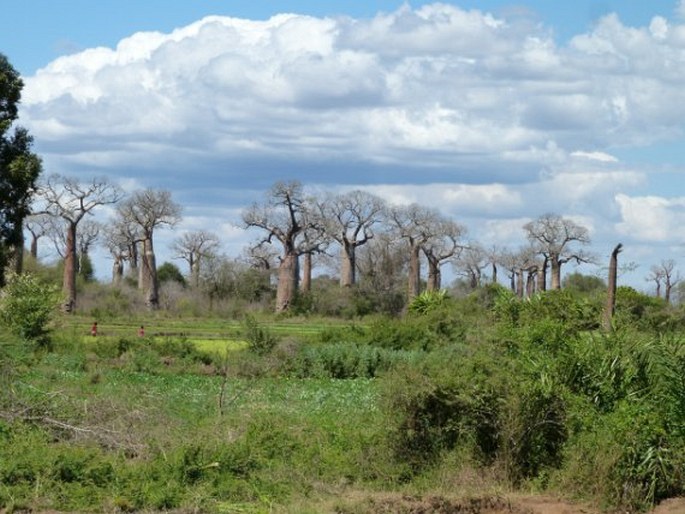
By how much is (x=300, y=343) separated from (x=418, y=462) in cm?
2009

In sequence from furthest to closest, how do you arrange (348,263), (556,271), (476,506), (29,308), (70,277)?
1. (556,271)
2. (348,263)
3. (70,277)
4. (29,308)
5. (476,506)

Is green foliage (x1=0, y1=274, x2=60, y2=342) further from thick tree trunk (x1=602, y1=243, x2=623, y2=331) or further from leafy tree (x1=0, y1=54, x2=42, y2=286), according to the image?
thick tree trunk (x1=602, y1=243, x2=623, y2=331)

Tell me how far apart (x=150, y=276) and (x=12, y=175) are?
38.5 metres

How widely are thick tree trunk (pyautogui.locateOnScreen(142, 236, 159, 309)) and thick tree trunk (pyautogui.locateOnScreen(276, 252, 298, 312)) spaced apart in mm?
8778

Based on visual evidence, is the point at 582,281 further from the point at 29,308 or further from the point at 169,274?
the point at 29,308

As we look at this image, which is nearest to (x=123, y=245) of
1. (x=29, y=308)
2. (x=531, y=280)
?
(x=531, y=280)

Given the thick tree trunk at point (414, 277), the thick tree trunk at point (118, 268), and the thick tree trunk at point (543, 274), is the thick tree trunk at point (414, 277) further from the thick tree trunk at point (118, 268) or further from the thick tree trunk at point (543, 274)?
the thick tree trunk at point (118, 268)

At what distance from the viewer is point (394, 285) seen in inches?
3519

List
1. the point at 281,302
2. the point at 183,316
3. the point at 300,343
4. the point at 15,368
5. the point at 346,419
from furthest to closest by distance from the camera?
1. the point at 281,302
2. the point at 183,316
3. the point at 300,343
4. the point at 346,419
5. the point at 15,368

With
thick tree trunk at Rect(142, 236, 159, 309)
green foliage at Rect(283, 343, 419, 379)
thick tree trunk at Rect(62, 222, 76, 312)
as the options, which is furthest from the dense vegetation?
thick tree trunk at Rect(142, 236, 159, 309)

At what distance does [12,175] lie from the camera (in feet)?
149


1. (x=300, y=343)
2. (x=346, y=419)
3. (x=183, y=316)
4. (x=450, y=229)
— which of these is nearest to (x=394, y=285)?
(x=450, y=229)

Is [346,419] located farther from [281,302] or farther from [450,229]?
[450,229]

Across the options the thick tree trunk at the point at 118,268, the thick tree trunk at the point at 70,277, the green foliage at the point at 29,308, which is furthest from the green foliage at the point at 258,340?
the thick tree trunk at the point at 118,268
